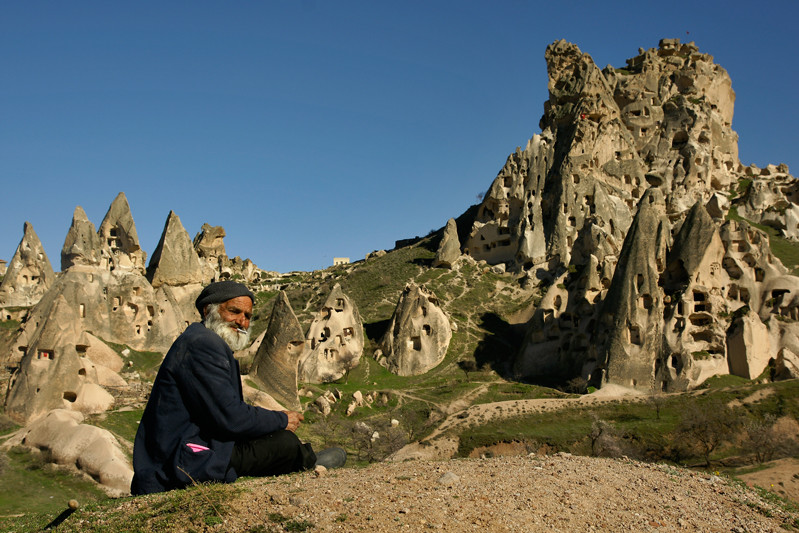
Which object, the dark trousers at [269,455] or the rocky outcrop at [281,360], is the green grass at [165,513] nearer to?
the dark trousers at [269,455]

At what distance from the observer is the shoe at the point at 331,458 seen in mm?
7989

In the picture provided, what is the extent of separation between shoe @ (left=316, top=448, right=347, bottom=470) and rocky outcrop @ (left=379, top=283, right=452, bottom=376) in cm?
3155

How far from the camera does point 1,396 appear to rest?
24.7 m

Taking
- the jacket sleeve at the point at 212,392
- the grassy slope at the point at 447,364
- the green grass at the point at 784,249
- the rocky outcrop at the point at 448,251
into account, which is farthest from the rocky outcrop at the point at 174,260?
the jacket sleeve at the point at 212,392

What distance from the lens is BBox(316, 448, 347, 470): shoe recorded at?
799cm

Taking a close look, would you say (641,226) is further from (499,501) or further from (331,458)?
(499,501)

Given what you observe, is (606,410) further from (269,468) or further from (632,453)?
(269,468)

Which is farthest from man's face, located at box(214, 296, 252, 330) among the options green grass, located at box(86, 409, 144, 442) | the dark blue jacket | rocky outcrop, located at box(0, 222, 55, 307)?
rocky outcrop, located at box(0, 222, 55, 307)

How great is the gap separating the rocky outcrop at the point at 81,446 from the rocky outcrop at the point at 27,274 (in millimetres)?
26764

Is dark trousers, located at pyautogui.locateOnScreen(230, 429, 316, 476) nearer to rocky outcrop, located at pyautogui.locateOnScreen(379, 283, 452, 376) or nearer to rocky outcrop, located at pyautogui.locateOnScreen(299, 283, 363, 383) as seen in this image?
rocky outcrop, located at pyautogui.locateOnScreen(299, 283, 363, 383)

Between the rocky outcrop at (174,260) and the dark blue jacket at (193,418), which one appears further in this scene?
the rocky outcrop at (174,260)

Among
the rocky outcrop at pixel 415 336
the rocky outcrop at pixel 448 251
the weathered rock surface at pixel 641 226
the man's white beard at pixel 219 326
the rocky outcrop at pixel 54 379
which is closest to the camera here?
the man's white beard at pixel 219 326

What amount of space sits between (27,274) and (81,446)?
1229 inches

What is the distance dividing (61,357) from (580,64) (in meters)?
54.3
